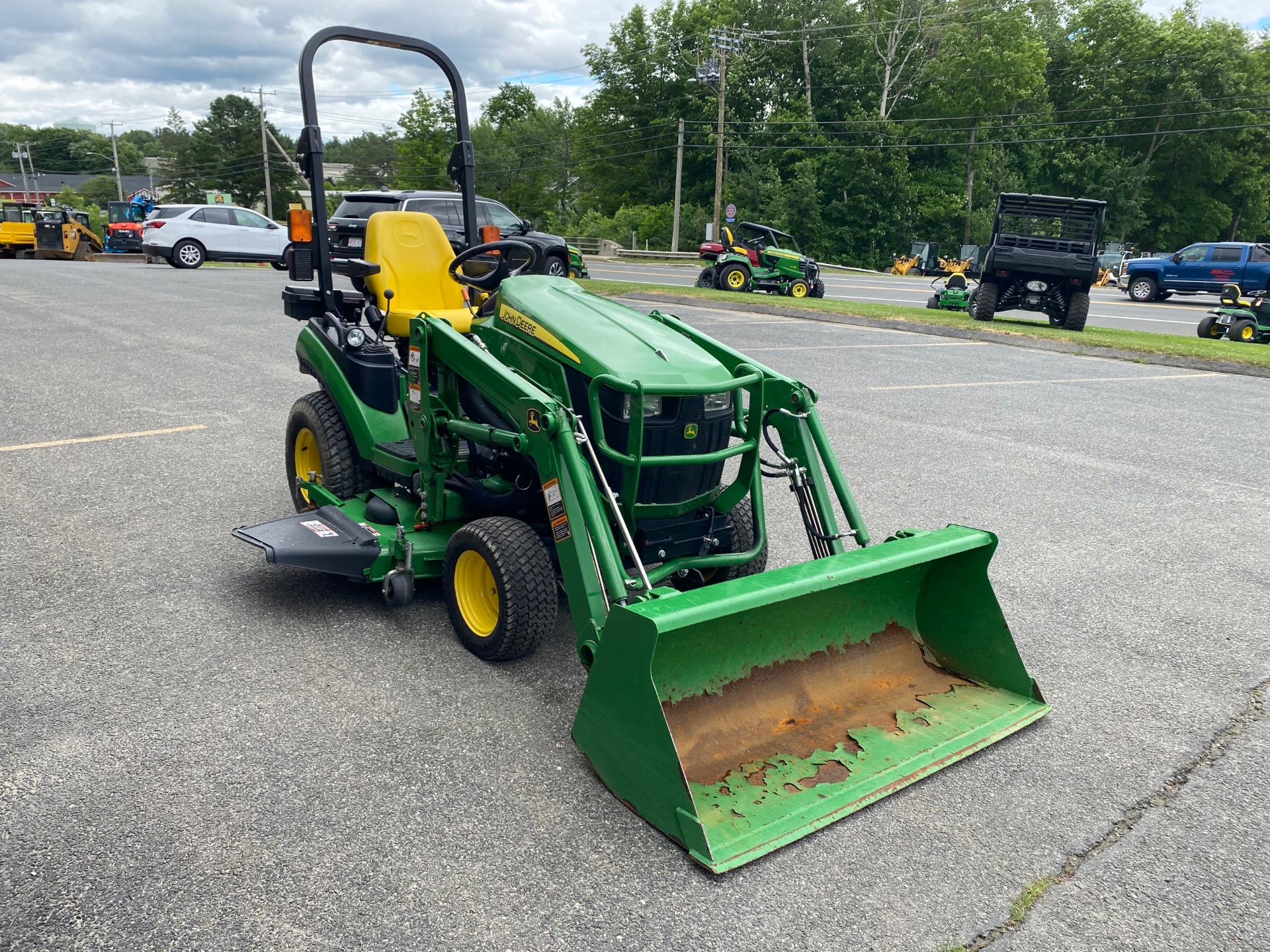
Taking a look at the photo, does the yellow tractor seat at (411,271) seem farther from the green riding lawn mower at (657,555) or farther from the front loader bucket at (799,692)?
the front loader bucket at (799,692)

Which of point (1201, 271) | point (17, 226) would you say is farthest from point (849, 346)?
point (17, 226)

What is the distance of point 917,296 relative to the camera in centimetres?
2462

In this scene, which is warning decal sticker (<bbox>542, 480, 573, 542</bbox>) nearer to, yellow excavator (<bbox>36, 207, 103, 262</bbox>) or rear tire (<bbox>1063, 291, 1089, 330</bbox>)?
rear tire (<bbox>1063, 291, 1089, 330</bbox>)

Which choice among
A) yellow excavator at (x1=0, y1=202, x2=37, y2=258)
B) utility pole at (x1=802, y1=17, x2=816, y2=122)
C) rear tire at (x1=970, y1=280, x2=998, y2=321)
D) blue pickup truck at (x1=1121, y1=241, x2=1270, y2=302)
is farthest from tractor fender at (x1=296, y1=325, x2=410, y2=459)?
utility pole at (x1=802, y1=17, x2=816, y2=122)

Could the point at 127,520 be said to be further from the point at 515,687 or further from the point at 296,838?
the point at 296,838

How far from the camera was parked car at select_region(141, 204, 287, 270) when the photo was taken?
2381 cm

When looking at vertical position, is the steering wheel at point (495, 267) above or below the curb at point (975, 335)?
above

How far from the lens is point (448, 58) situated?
4812mm

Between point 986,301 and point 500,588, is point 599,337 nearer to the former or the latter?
point 500,588

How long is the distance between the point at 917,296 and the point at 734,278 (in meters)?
5.95

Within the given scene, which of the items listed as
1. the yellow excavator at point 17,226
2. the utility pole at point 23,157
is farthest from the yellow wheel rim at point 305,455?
the utility pole at point 23,157

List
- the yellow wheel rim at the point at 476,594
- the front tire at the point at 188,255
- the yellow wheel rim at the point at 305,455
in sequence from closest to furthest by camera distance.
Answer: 1. the yellow wheel rim at the point at 476,594
2. the yellow wheel rim at the point at 305,455
3. the front tire at the point at 188,255

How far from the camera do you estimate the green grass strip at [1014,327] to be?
42.5 ft

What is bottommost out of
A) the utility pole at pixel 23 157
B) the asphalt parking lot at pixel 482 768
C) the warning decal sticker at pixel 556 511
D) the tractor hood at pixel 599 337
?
the asphalt parking lot at pixel 482 768
